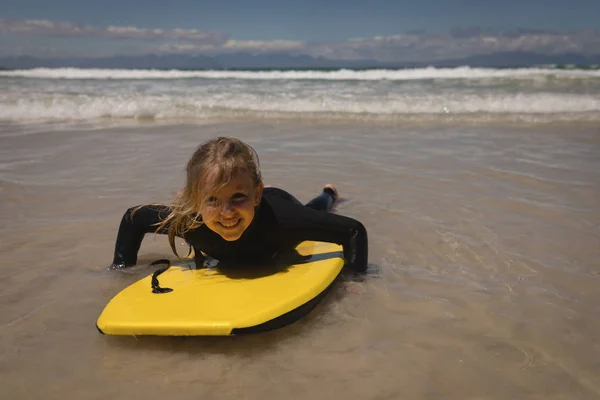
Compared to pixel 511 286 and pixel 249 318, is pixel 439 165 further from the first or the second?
pixel 249 318

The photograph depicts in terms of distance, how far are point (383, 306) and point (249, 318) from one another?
0.70 meters

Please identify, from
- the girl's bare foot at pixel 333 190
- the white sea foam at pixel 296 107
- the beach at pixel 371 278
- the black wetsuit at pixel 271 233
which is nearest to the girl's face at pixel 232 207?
the black wetsuit at pixel 271 233

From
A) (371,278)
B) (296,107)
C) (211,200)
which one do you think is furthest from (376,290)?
(296,107)

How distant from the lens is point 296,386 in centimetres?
182

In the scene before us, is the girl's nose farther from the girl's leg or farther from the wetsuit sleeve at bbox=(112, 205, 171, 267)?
the girl's leg

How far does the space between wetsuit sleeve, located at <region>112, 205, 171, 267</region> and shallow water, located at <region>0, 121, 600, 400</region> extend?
10 centimetres

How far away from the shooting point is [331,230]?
2697mm

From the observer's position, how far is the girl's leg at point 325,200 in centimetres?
378

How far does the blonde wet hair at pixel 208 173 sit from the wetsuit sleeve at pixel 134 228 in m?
0.19

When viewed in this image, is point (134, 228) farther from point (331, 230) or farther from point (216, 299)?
point (331, 230)

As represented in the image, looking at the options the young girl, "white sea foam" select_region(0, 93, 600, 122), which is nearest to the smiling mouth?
the young girl

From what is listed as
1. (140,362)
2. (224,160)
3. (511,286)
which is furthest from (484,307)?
(140,362)

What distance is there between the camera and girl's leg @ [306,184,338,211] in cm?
378

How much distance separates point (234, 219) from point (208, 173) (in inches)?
9.8
